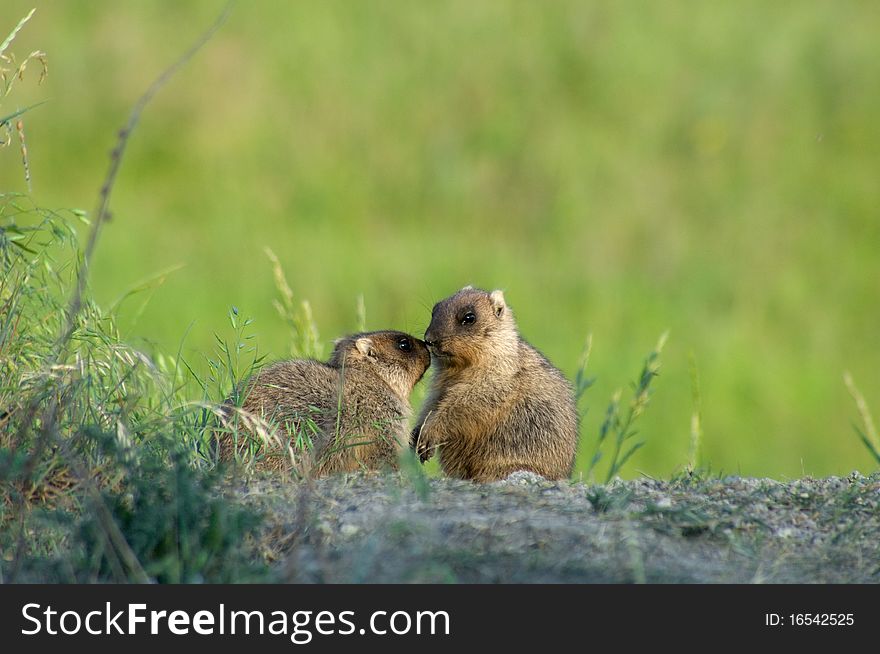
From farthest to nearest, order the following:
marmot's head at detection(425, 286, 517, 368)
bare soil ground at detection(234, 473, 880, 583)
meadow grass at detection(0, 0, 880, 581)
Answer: meadow grass at detection(0, 0, 880, 581) < marmot's head at detection(425, 286, 517, 368) < bare soil ground at detection(234, 473, 880, 583)

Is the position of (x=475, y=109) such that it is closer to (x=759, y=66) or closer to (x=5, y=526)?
(x=759, y=66)

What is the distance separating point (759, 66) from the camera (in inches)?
549

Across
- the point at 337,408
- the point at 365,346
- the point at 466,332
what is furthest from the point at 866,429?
the point at 337,408

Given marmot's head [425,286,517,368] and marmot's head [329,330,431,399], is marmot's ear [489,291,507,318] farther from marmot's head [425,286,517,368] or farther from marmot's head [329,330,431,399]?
marmot's head [329,330,431,399]

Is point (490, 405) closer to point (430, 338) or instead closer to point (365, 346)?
point (430, 338)

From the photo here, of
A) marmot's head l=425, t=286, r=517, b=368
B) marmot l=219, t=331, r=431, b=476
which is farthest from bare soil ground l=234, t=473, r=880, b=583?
marmot's head l=425, t=286, r=517, b=368

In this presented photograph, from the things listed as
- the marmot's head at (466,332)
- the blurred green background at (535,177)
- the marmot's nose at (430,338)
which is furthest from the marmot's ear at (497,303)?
the blurred green background at (535,177)

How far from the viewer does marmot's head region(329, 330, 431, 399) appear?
5.77m

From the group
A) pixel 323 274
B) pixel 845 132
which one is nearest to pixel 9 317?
pixel 323 274

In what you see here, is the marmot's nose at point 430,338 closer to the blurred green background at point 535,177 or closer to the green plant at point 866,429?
the green plant at point 866,429

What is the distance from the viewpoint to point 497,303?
6242 mm

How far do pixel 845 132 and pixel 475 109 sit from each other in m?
4.04

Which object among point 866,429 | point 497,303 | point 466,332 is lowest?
point 866,429

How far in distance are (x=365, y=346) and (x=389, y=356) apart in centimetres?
14
